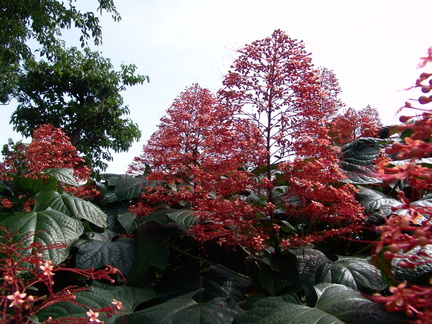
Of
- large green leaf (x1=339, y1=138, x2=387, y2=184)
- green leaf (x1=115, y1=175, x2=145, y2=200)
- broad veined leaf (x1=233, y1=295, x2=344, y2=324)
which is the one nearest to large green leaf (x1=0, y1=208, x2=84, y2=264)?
green leaf (x1=115, y1=175, x2=145, y2=200)

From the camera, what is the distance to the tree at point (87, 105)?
15.2 m

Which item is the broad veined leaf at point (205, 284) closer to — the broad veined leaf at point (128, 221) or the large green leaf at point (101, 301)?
the large green leaf at point (101, 301)

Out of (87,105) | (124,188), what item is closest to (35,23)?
(87,105)

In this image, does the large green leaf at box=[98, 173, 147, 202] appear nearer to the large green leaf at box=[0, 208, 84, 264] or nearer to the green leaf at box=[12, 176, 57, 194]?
the green leaf at box=[12, 176, 57, 194]

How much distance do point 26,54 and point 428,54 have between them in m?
11.7

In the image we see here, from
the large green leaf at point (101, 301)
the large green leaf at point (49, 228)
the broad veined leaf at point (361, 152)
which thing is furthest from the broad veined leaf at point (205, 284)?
the broad veined leaf at point (361, 152)

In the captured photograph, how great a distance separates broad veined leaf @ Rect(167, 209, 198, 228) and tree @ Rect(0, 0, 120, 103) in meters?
9.33

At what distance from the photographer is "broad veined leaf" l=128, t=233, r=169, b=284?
70.2 inches

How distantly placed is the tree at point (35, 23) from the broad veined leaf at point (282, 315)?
398 inches

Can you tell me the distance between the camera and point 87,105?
51.9 feet

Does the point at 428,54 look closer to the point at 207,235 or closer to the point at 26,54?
the point at 207,235

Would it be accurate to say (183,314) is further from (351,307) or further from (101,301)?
(351,307)

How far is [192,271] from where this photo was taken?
1.91 metres

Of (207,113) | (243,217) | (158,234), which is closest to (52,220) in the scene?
(158,234)
